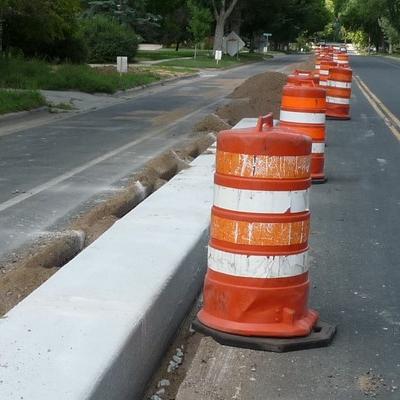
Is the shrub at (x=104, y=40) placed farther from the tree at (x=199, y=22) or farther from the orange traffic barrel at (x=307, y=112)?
the orange traffic barrel at (x=307, y=112)

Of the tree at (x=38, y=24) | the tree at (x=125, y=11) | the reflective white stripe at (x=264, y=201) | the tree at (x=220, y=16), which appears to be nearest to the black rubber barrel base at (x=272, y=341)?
the reflective white stripe at (x=264, y=201)

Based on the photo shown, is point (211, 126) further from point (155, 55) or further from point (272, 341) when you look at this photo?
point (155, 55)

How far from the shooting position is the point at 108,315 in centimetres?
429

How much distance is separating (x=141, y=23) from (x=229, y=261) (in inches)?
2167

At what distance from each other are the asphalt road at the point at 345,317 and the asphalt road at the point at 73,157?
2734 millimetres

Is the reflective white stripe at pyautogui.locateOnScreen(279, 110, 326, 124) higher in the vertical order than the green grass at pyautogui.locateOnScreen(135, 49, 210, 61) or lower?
higher

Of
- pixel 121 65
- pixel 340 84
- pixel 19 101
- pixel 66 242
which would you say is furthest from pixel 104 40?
pixel 66 242

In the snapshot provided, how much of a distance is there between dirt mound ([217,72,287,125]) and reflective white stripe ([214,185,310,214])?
12326 millimetres

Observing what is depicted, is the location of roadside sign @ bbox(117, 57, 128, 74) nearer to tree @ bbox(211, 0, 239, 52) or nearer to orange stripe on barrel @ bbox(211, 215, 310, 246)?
orange stripe on barrel @ bbox(211, 215, 310, 246)

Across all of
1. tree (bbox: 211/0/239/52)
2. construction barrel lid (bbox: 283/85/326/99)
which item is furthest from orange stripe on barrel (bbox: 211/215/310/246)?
tree (bbox: 211/0/239/52)

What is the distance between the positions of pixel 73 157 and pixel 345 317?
7874 mm

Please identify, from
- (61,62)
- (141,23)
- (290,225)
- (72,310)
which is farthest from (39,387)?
(141,23)

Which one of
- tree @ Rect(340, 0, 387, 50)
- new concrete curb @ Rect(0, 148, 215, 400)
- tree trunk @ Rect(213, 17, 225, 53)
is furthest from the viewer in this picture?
tree @ Rect(340, 0, 387, 50)

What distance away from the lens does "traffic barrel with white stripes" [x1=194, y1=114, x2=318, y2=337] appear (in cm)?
473
